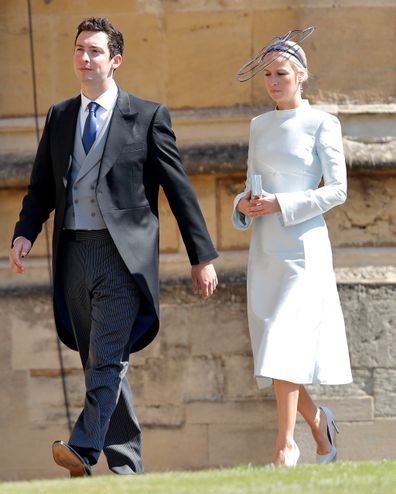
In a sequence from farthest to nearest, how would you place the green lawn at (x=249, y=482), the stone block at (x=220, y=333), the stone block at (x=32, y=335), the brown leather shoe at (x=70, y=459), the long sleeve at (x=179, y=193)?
the stone block at (x=32, y=335) → the stone block at (x=220, y=333) → the long sleeve at (x=179, y=193) → the brown leather shoe at (x=70, y=459) → the green lawn at (x=249, y=482)

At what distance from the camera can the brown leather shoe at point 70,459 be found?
219 inches

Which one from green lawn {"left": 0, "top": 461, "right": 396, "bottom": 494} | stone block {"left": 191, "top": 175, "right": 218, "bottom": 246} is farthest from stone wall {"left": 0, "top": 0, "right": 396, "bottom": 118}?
green lawn {"left": 0, "top": 461, "right": 396, "bottom": 494}

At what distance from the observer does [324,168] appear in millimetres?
6117

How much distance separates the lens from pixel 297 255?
6.11m

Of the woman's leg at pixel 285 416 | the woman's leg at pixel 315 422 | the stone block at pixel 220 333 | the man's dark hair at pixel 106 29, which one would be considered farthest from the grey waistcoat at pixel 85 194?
the stone block at pixel 220 333

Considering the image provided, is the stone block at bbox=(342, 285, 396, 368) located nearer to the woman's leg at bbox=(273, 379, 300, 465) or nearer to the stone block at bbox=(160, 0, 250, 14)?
the woman's leg at bbox=(273, 379, 300, 465)

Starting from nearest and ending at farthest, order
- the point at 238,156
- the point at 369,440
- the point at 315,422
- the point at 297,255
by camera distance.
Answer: the point at 297,255 < the point at 315,422 < the point at 369,440 < the point at 238,156

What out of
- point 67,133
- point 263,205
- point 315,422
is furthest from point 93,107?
point 315,422

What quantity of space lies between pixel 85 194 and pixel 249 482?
4.75 ft

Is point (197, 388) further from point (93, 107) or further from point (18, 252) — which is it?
point (93, 107)

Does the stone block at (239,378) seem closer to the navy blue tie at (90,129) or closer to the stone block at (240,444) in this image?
the stone block at (240,444)

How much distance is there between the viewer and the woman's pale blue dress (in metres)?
6.05

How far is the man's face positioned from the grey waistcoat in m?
0.23

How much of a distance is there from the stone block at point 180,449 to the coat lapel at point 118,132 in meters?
2.00
